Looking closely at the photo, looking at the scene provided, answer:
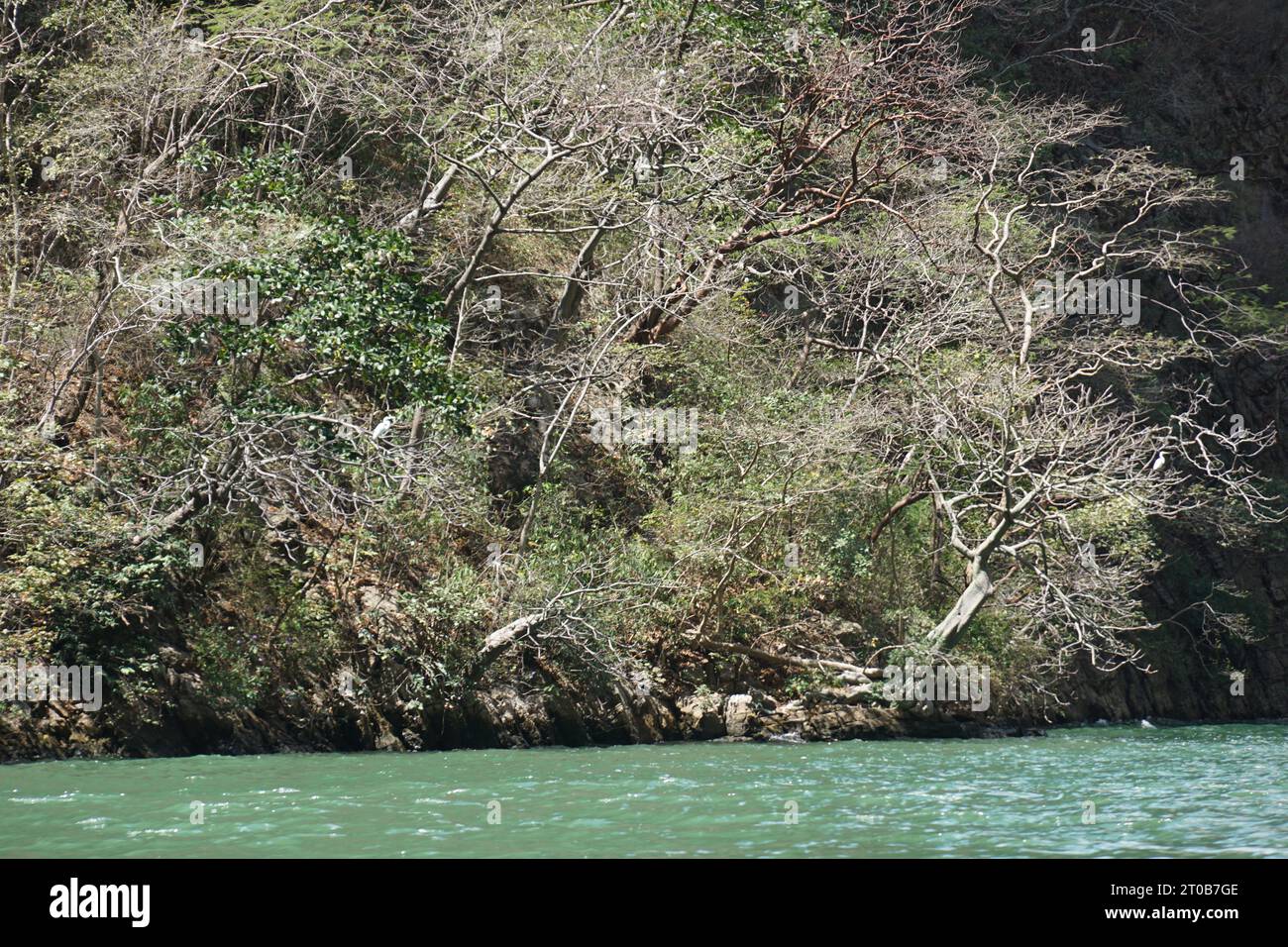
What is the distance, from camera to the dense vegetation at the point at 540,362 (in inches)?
526

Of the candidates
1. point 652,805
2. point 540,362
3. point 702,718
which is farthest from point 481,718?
point 652,805

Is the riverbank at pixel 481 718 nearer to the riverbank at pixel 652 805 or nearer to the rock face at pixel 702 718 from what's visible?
the rock face at pixel 702 718

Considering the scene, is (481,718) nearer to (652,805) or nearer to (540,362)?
(540,362)

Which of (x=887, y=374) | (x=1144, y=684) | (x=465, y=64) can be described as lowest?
(x=1144, y=684)

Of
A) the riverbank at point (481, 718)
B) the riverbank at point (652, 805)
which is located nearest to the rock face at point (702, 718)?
the riverbank at point (481, 718)

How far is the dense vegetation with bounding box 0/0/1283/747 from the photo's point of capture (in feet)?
43.8

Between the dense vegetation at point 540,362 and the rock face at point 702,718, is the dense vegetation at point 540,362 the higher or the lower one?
the higher one

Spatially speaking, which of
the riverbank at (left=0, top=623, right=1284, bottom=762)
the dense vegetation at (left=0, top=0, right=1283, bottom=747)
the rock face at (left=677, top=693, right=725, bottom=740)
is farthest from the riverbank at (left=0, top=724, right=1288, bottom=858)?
the dense vegetation at (left=0, top=0, right=1283, bottom=747)

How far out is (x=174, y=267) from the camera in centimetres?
1297

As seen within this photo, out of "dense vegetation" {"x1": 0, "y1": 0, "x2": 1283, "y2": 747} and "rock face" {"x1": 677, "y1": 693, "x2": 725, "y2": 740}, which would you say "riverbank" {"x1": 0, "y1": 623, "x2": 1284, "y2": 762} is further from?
"dense vegetation" {"x1": 0, "y1": 0, "x2": 1283, "y2": 747}

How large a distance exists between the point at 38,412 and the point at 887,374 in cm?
1135

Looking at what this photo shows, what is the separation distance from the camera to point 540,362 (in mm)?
17359

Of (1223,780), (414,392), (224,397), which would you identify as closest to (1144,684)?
(1223,780)
